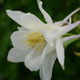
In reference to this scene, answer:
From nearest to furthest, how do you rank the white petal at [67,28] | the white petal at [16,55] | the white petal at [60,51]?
the white petal at [60,51] → the white petal at [67,28] → the white petal at [16,55]

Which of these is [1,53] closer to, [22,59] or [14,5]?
[14,5]

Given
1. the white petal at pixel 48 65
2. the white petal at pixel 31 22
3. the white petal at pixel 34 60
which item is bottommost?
the white petal at pixel 48 65

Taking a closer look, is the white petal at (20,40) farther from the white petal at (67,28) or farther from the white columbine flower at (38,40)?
the white petal at (67,28)

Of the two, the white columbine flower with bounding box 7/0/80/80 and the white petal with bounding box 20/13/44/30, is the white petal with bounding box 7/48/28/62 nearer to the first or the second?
the white columbine flower with bounding box 7/0/80/80

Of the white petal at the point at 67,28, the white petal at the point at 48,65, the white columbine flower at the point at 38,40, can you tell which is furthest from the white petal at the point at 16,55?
the white petal at the point at 67,28

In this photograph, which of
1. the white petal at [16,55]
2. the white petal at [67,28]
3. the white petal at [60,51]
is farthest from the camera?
the white petal at [16,55]

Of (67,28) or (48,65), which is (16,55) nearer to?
(48,65)

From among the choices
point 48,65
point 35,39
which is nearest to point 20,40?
point 35,39

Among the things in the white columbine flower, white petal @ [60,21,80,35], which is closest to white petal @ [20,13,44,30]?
the white columbine flower
